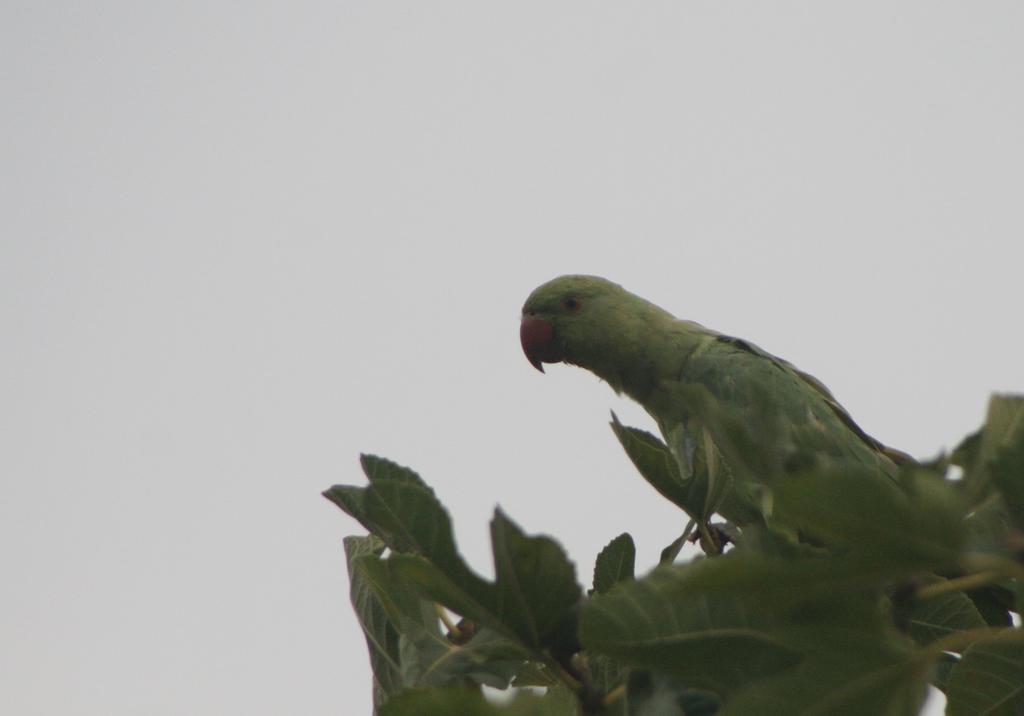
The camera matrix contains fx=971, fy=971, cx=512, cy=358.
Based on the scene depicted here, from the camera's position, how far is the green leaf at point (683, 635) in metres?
1.40

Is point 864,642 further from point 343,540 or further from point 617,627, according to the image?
point 343,540

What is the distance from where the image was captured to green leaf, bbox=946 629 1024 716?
5.72 ft

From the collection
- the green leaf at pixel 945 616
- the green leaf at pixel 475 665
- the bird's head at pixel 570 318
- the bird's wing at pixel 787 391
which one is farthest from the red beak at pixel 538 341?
the green leaf at pixel 475 665

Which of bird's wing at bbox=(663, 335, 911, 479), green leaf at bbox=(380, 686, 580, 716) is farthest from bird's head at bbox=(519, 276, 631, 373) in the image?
green leaf at bbox=(380, 686, 580, 716)

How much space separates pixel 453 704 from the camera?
1.28 m

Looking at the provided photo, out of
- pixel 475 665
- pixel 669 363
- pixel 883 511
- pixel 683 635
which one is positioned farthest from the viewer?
pixel 669 363

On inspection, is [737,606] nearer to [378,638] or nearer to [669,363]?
[378,638]

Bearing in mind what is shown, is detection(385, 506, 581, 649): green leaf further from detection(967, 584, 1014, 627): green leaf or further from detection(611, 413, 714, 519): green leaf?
detection(967, 584, 1014, 627): green leaf

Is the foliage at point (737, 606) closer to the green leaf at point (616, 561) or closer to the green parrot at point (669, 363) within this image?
the green leaf at point (616, 561)

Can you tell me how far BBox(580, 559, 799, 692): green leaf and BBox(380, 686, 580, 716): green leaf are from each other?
0.15 meters

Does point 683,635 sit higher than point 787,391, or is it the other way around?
point 787,391

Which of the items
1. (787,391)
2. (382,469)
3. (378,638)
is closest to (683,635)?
(382,469)

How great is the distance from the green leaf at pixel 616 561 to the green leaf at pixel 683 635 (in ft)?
2.11

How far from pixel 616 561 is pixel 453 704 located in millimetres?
880
